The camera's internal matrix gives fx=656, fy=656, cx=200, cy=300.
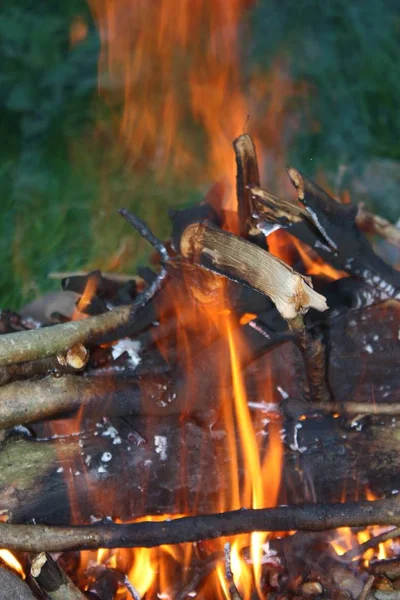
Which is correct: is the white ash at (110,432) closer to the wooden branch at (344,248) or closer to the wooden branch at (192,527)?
the wooden branch at (192,527)

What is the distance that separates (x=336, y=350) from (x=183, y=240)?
67 centimetres

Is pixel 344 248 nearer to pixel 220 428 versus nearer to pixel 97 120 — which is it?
pixel 220 428

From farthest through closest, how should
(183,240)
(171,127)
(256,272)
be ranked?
(171,127) → (183,240) → (256,272)

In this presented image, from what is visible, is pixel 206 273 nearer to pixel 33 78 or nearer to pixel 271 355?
pixel 271 355

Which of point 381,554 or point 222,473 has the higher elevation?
point 222,473

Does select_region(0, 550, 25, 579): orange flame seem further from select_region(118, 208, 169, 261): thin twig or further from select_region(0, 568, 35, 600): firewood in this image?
select_region(118, 208, 169, 261): thin twig

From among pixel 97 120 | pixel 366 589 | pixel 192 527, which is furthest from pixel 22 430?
pixel 97 120

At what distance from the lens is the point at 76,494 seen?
7.06ft

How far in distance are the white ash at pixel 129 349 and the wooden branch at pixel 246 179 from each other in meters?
0.57

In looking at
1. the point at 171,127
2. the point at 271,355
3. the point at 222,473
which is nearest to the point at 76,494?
the point at 222,473

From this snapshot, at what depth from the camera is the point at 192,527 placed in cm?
206

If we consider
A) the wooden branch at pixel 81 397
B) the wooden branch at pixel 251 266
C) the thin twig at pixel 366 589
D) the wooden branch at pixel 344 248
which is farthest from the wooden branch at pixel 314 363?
the thin twig at pixel 366 589

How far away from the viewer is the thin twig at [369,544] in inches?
84.7

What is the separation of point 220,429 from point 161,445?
0.69 ft
